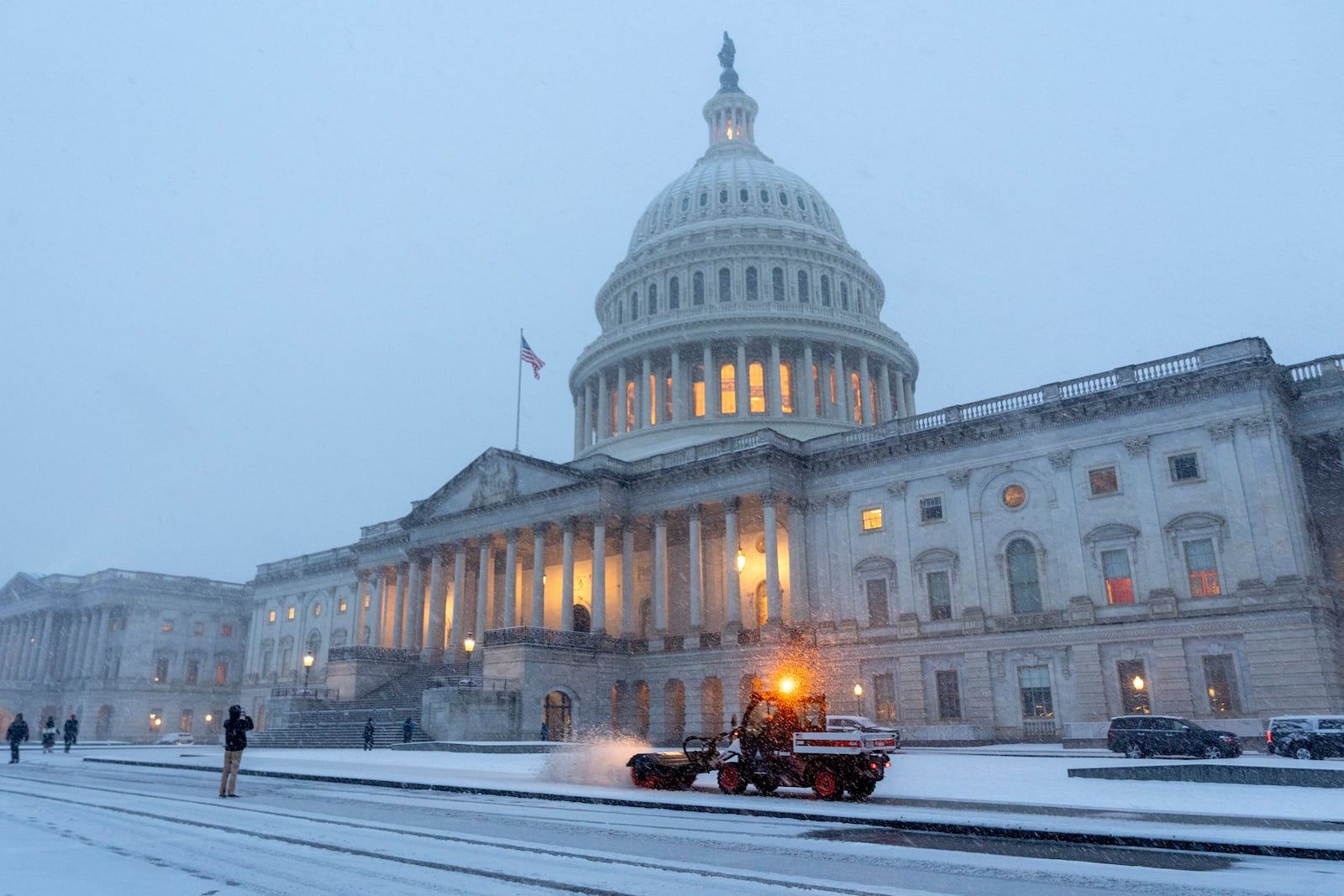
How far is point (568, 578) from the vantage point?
53781 millimetres

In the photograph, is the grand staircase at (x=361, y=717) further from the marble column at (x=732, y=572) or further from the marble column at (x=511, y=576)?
the marble column at (x=732, y=572)

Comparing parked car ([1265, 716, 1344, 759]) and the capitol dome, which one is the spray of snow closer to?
parked car ([1265, 716, 1344, 759])

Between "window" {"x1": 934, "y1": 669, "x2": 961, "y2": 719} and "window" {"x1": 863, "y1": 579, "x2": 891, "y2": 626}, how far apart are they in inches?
155

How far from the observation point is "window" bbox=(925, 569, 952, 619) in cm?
A: 4578

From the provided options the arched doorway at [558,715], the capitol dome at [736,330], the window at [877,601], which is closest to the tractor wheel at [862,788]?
the window at [877,601]

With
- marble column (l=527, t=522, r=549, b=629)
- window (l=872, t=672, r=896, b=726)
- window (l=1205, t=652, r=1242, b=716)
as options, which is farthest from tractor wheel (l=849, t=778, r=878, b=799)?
marble column (l=527, t=522, r=549, b=629)

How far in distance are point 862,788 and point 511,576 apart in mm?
41983

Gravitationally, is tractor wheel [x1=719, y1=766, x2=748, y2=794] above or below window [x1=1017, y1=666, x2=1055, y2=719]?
below

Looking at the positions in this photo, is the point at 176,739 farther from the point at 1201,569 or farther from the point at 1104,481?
the point at 1201,569

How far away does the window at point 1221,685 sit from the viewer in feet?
120

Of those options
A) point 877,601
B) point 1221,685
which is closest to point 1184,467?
point 1221,685

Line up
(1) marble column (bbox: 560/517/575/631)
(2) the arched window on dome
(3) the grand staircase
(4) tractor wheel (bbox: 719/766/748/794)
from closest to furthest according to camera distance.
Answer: (4) tractor wheel (bbox: 719/766/748/794) → (3) the grand staircase → (1) marble column (bbox: 560/517/575/631) → (2) the arched window on dome

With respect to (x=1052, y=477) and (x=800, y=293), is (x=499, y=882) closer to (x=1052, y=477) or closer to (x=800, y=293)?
(x=1052, y=477)

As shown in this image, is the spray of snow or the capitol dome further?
the capitol dome
